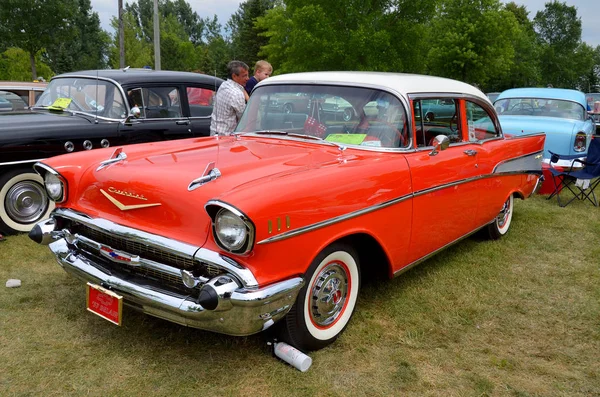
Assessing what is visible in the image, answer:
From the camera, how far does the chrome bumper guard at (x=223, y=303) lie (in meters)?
2.29

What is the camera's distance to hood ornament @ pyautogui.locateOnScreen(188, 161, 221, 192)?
2.55m

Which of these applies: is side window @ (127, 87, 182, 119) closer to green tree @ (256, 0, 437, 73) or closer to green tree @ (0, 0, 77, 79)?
green tree @ (256, 0, 437, 73)

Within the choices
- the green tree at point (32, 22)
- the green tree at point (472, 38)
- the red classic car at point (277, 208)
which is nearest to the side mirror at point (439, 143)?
the red classic car at point (277, 208)

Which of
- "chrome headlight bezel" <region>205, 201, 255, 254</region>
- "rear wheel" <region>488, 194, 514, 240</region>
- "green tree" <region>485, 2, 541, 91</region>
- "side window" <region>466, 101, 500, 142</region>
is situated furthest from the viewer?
"green tree" <region>485, 2, 541, 91</region>

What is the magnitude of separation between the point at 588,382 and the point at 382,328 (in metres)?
1.18

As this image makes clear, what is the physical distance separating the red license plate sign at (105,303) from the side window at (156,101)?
328 centimetres

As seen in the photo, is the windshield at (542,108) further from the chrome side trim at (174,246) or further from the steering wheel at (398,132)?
the chrome side trim at (174,246)

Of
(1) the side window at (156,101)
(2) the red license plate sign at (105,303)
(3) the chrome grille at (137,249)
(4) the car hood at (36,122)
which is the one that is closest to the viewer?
(3) the chrome grille at (137,249)

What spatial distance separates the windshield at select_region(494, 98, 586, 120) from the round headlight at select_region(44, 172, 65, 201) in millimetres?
7939

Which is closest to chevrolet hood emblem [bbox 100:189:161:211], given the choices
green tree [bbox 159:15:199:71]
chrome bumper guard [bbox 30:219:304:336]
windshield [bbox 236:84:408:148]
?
chrome bumper guard [bbox 30:219:304:336]

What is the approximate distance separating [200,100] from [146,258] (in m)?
3.99

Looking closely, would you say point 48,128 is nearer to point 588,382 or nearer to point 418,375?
point 418,375

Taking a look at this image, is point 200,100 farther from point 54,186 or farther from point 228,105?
point 54,186

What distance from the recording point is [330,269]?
287 centimetres
